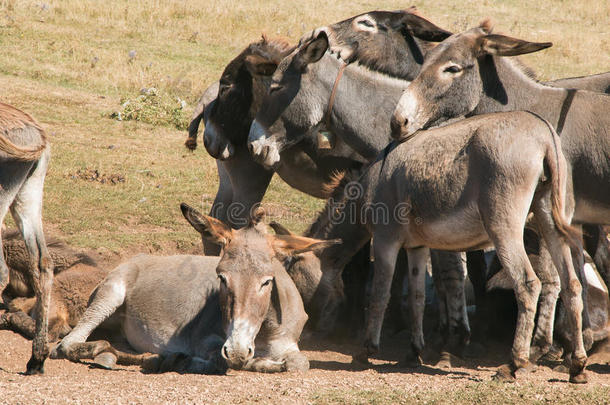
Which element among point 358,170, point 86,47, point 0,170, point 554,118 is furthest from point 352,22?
point 86,47

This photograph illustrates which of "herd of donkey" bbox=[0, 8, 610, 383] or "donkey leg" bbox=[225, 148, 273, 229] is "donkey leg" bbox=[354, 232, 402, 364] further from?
"donkey leg" bbox=[225, 148, 273, 229]

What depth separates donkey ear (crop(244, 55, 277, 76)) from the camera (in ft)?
28.3

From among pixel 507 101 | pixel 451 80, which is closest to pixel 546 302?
pixel 507 101

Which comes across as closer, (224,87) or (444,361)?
(444,361)

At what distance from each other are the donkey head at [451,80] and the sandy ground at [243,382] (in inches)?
79.5

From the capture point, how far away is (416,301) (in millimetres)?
6934

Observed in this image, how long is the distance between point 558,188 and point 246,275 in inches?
90.3

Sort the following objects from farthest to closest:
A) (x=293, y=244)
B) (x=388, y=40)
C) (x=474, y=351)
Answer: (x=388, y=40) → (x=474, y=351) → (x=293, y=244)

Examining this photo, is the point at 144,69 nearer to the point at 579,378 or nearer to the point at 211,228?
the point at 211,228

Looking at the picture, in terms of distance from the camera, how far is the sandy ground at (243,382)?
4.96 m

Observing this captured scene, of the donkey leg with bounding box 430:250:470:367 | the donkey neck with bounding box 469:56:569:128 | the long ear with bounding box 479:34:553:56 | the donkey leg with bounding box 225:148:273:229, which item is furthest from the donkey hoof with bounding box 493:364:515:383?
the donkey leg with bounding box 225:148:273:229

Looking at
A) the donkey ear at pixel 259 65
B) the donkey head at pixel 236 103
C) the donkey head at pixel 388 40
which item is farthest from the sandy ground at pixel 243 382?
the donkey ear at pixel 259 65

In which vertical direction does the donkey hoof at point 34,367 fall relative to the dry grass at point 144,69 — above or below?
above

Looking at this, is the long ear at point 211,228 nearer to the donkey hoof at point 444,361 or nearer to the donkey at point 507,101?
the donkey at point 507,101
